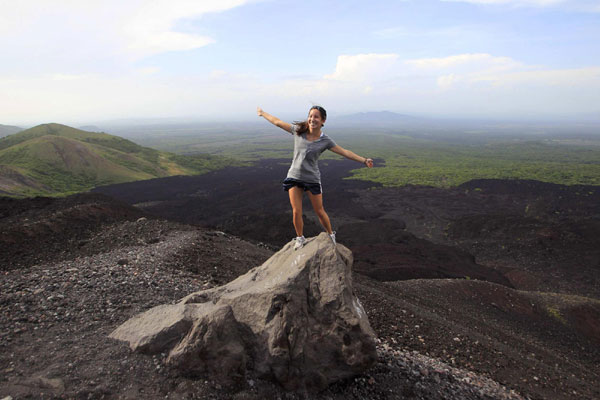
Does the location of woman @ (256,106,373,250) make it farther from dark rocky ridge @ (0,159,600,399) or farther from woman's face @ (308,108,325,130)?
dark rocky ridge @ (0,159,600,399)

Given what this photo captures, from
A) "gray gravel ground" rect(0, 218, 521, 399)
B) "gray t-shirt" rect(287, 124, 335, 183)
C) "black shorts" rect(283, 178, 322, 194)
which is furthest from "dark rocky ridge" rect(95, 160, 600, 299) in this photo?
"gray t-shirt" rect(287, 124, 335, 183)

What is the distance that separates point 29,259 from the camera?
1061cm

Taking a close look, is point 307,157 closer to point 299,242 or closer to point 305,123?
point 305,123

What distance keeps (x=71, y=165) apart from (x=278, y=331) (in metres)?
70.3

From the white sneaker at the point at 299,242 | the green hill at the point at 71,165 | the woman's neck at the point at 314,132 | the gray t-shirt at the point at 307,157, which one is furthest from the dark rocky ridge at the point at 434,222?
the woman's neck at the point at 314,132

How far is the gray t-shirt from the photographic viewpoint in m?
5.55

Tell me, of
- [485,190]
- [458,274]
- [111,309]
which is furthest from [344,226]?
[485,190]

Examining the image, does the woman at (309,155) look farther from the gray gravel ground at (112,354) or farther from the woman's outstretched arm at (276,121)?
the gray gravel ground at (112,354)

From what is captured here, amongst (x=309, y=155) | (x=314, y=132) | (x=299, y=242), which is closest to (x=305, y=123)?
(x=314, y=132)

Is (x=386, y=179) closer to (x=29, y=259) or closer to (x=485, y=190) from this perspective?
(x=485, y=190)

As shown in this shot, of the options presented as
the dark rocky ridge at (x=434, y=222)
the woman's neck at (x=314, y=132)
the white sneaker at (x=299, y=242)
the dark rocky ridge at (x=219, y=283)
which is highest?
the woman's neck at (x=314, y=132)

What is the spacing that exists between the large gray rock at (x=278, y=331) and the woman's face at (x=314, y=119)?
7.01 ft

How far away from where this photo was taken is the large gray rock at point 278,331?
15.0 ft

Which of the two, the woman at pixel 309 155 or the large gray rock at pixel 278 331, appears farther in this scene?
the woman at pixel 309 155
